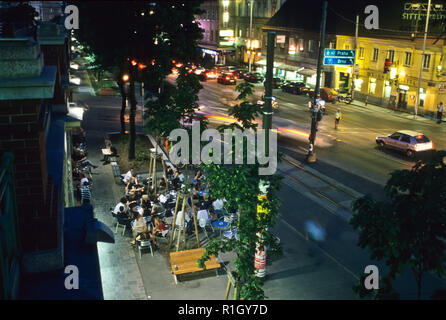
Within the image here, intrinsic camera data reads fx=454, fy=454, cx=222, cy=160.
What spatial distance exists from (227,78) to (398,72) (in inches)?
814

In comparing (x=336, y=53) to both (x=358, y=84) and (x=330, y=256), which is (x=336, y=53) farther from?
(x=358, y=84)

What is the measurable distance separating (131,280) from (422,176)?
880 centimetres

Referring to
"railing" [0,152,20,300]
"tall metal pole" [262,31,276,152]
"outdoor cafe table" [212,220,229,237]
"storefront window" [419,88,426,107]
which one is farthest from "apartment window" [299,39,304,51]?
"railing" [0,152,20,300]

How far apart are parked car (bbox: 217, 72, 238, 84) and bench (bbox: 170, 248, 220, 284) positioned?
147 ft

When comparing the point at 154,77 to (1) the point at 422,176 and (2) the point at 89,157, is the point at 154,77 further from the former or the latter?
(1) the point at 422,176

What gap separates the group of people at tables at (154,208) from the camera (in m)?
15.3

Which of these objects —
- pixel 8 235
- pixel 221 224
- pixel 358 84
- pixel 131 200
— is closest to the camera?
pixel 8 235

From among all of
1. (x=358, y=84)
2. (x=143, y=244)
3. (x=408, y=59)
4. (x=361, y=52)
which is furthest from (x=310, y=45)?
(x=143, y=244)

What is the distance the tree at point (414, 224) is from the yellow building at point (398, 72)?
36.9 meters

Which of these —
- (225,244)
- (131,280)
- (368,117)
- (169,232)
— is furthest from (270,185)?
(368,117)

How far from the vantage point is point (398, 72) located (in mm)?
44781

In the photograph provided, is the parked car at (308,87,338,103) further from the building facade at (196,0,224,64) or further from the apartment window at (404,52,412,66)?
the building facade at (196,0,224,64)

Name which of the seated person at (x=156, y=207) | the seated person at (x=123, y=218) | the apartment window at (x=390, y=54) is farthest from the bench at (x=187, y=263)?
the apartment window at (x=390, y=54)

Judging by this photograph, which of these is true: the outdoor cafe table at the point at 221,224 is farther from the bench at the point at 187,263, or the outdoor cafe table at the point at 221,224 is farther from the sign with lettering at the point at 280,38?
the sign with lettering at the point at 280,38
